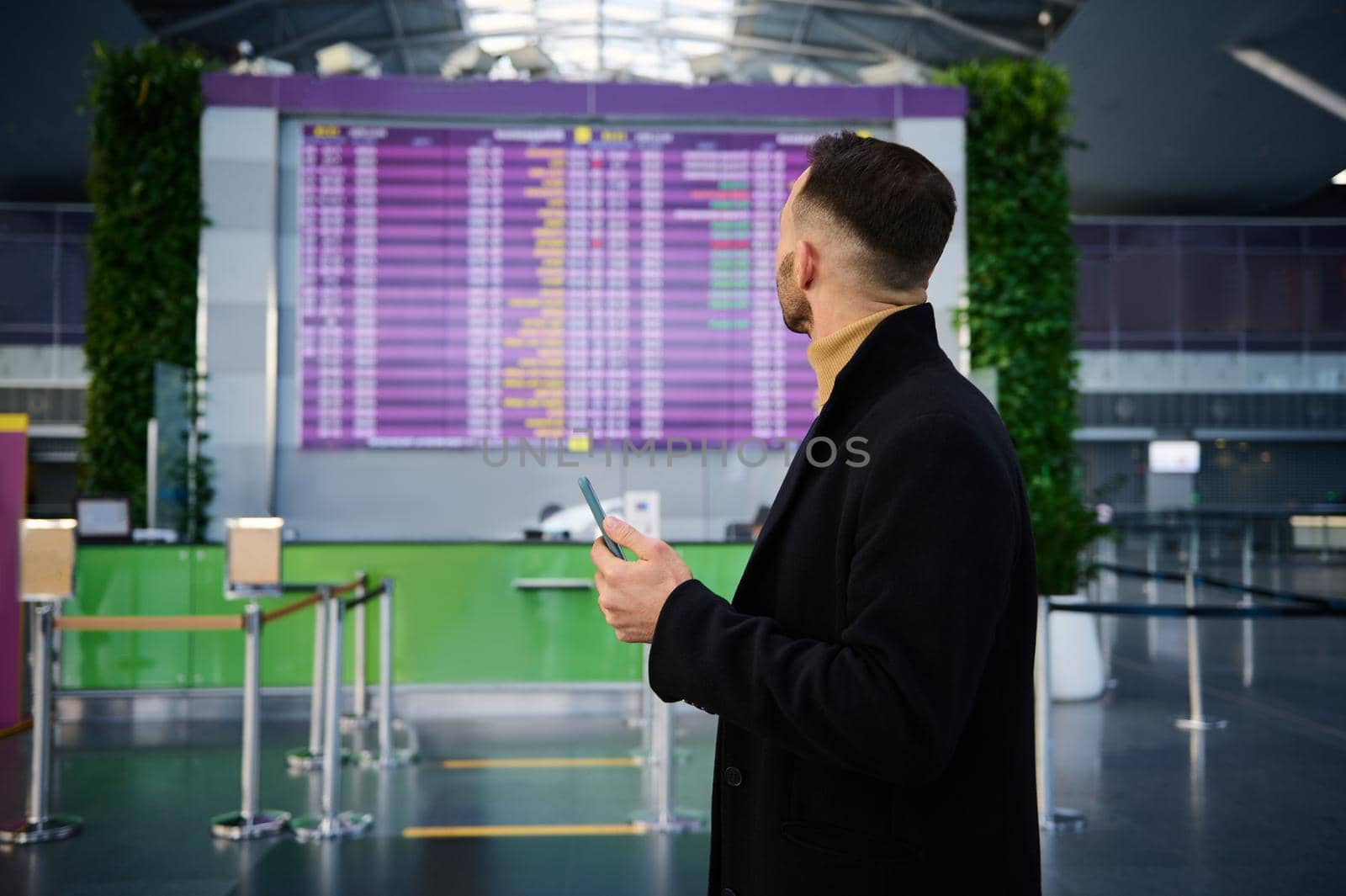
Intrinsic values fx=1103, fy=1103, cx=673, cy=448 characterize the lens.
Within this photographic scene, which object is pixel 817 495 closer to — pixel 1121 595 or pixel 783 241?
pixel 783 241

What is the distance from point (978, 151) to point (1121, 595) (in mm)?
8623

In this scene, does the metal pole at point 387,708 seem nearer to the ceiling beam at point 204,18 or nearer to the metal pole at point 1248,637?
the metal pole at point 1248,637

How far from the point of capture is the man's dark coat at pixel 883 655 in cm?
107

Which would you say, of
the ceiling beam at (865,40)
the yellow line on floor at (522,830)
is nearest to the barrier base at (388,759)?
the yellow line on floor at (522,830)

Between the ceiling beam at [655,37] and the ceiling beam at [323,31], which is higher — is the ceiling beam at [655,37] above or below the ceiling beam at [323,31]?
above

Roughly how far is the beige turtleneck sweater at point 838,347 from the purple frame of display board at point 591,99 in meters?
5.87

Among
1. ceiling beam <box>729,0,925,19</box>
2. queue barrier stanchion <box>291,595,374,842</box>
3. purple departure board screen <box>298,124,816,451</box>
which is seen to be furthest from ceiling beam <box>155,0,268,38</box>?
queue barrier stanchion <box>291,595,374,842</box>

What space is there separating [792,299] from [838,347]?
85 millimetres

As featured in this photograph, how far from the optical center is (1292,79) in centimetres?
627

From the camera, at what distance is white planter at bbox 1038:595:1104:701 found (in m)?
6.60

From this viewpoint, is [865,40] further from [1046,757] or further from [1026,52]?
[1046,757]

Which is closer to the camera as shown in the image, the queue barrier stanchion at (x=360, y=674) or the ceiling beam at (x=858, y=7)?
the queue barrier stanchion at (x=360, y=674)

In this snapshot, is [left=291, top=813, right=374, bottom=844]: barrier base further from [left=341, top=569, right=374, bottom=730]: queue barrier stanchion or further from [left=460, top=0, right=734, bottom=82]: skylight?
[left=460, top=0, right=734, bottom=82]: skylight

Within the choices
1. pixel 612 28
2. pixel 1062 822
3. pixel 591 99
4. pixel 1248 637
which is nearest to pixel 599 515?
pixel 1062 822
